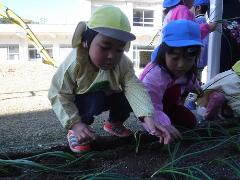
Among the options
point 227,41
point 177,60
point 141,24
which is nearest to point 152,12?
point 141,24

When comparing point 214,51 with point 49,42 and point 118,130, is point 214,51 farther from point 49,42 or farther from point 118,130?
point 49,42

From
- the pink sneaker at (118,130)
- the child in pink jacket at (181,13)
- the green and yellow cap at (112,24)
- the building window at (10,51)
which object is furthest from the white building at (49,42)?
the green and yellow cap at (112,24)

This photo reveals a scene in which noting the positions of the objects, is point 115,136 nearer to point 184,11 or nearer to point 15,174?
point 15,174

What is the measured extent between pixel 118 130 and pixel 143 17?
16.9m

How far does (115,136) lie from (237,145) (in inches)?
21.8

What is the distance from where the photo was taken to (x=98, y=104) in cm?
166

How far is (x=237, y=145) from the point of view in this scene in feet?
4.98

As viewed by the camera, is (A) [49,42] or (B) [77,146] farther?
(A) [49,42]

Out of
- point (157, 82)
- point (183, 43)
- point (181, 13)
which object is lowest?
point (157, 82)

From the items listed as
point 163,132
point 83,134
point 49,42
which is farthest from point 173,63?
point 49,42

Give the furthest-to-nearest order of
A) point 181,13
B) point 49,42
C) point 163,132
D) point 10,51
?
point 49,42, point 10,51, point 181,13, point 163,132

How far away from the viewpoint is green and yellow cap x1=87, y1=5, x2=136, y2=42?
137 centimetres

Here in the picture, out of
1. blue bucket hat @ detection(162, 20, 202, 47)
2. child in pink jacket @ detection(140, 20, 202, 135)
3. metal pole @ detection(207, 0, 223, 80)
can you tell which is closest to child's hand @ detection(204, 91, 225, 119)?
child in pink jacket @ detection(140, 20, 202, 135)

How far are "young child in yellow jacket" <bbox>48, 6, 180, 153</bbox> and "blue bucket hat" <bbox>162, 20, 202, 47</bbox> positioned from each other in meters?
0.24
